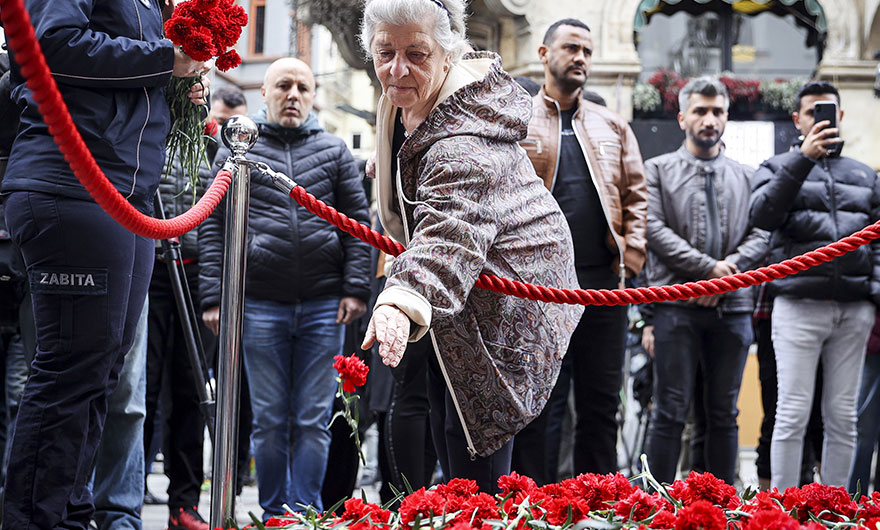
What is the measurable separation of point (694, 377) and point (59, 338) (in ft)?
10.8

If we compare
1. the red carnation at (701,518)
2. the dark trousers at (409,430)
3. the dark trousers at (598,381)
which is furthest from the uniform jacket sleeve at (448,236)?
the dark trousers at (598,381)

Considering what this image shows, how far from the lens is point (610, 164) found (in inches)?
195

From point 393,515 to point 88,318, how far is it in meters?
1.13

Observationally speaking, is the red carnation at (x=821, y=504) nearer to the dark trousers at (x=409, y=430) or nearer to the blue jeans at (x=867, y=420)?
the dark trousers at (x=409, y=430)

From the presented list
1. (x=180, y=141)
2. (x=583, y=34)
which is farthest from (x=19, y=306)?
(x=583, y=34)

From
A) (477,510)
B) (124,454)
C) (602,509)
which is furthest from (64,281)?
(602,509)

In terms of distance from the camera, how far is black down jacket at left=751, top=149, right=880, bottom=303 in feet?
16.7

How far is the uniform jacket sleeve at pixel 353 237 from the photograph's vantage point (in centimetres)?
485

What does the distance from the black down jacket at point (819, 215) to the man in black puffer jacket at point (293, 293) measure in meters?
2.02

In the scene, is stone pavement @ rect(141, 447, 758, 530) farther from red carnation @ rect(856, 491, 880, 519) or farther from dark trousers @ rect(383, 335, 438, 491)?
red carnation @ rect(856, 491, 880, 519)

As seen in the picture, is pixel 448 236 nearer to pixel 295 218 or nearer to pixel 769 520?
pixel 769 520

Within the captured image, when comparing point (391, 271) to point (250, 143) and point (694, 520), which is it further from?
point (694, 520)

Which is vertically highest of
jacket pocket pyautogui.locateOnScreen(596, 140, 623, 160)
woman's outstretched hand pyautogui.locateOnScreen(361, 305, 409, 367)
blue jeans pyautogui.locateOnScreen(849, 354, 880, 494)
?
jacket pocket pyautogui.locateOnScreen(596, 140, 623, 160)

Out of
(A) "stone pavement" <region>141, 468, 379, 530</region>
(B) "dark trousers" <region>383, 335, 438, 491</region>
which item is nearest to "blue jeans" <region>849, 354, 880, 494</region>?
(B) "dark trousers" <region>383, 335, 438, 491</region>
